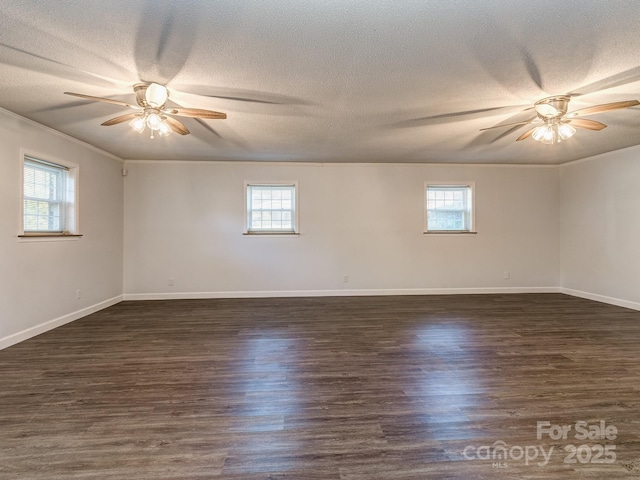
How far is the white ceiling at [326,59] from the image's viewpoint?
1718 millimetres

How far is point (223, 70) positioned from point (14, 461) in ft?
8.64

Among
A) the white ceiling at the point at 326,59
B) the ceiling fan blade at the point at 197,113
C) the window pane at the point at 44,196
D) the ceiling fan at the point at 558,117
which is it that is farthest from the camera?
the window pane at the point at 44,196

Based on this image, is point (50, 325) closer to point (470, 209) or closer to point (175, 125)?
point (175, 125)

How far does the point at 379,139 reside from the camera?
4.08 m

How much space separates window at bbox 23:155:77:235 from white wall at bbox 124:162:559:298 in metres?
1.20

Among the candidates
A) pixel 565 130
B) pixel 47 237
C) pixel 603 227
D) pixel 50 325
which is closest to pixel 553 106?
pixel 565 130

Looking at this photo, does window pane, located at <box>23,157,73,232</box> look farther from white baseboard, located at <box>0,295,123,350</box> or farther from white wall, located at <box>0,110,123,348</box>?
white baseboard, located at <box>0,295,123,350</box>

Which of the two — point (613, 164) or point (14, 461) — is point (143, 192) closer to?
point (14, 461)

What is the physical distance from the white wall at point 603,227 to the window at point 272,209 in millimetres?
4981

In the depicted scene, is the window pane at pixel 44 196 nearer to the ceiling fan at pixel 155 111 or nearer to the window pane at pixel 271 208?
→ the ceiling fan at pixel 155 111

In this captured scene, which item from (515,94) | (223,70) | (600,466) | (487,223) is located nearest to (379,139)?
(515,94)

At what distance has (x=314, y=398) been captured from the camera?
2.12 meters

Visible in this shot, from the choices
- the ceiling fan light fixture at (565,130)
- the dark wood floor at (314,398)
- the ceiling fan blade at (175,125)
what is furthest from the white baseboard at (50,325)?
the ceiling fan light fixture at (565,130)

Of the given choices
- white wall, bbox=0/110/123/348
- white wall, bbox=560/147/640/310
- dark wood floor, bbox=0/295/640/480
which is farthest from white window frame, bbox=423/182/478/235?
white wall, bbox=0/110/123/348
